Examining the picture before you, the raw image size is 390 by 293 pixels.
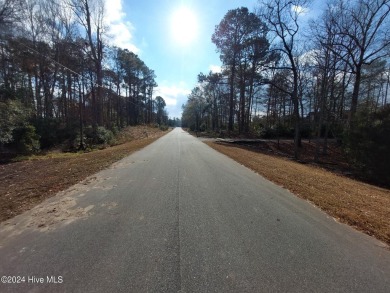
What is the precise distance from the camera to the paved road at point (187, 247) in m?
3.00

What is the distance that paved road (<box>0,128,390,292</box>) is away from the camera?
3002mm

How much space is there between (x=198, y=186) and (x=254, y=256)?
163 inches

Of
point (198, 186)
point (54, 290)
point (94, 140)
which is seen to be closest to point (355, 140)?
point (198, 186)

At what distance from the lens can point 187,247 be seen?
3.83m

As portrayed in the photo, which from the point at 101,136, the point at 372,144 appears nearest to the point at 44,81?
the point at 101,136

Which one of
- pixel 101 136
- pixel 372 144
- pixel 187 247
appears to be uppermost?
pixel 372 144

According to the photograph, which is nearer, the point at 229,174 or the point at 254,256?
the point at 254,256

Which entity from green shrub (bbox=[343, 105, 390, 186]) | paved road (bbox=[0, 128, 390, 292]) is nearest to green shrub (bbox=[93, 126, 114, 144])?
paved road (bbox=[0, 128, 390, 292])

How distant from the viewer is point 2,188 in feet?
26.9

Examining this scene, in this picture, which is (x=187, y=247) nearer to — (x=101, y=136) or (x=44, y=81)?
(x=101, y=136)

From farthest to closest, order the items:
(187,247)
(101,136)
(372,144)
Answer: (101,136) → (372,144) → (187,247)

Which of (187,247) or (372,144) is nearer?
(187,247)

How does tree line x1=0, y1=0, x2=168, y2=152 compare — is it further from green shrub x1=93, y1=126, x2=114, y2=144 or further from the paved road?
the paved road

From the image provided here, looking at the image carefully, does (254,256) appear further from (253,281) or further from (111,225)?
(111,225)
